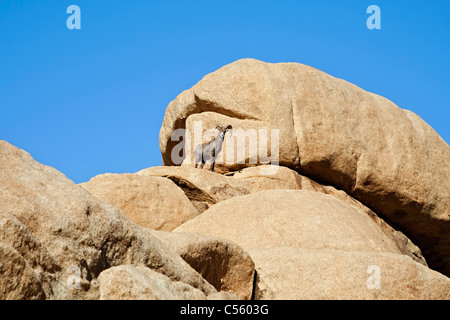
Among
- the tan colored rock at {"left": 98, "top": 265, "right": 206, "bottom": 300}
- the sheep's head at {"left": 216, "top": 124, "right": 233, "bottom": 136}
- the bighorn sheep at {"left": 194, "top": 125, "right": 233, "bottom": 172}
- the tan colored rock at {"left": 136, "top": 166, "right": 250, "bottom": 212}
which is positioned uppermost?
the sheep's head at {"left": 216, "top": 124, "right": 233, "bottom": 136}

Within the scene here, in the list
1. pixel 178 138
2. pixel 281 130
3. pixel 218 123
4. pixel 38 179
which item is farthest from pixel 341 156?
pixel 38 179

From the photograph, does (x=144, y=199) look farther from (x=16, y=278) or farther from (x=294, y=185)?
(x=16, y=278)

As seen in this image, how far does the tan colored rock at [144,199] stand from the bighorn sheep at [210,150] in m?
4.40

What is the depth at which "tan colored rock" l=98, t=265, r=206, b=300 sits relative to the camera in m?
4.50

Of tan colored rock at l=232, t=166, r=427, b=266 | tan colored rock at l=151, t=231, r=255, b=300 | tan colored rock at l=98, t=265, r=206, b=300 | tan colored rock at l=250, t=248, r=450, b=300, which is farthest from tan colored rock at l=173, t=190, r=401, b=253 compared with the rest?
tan colored rock at l=232, t=166, r=427, b=266

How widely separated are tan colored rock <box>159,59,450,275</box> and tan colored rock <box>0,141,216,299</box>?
10.6 m

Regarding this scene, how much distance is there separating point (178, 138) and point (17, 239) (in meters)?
14.6

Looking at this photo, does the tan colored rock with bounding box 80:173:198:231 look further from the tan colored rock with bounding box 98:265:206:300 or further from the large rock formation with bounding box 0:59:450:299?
the tan colored rock with bounding box 98:265:206:300

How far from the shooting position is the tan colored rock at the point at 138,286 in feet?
14.8

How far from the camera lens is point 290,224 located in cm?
916

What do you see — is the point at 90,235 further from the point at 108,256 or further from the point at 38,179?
the point at 38,179

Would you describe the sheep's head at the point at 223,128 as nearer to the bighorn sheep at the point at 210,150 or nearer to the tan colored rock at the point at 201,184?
the bighorn sheep at the point at 210,150

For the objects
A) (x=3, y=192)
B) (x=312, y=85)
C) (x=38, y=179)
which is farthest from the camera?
(x=312, y=85)

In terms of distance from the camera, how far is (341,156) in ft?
55.6
